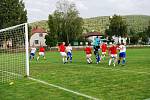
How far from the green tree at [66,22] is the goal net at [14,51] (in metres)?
71.4

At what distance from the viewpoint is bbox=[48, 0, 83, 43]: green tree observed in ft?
310

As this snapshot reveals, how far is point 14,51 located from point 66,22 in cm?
7545

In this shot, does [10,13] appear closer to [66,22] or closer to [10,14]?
[10,14]

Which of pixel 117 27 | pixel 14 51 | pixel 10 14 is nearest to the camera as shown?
pixel 14 51

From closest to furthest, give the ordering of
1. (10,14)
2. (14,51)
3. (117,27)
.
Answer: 1. (14,51)
2. (10,14)
3. (117,27)

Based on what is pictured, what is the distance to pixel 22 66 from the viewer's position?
19.8 m

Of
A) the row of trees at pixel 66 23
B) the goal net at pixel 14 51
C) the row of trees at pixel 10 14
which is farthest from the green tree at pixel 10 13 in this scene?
the goal net at pixel 14 51

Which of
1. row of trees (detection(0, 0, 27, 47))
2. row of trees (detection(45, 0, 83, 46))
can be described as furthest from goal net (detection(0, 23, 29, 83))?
row of trees (detection(45, 0, 83, 46))

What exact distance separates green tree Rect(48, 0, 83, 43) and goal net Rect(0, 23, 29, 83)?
2812 inches

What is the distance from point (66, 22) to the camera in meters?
95.9

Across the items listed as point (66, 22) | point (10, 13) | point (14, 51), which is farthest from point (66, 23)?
point (14, 51)

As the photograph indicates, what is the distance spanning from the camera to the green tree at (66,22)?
310 ft

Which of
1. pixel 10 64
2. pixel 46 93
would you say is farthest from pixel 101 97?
pixel 10 64

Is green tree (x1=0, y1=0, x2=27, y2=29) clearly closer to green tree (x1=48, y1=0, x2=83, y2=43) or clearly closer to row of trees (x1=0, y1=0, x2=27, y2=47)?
row of trees (x1=0, y1=0, x2=27, y2=47)
